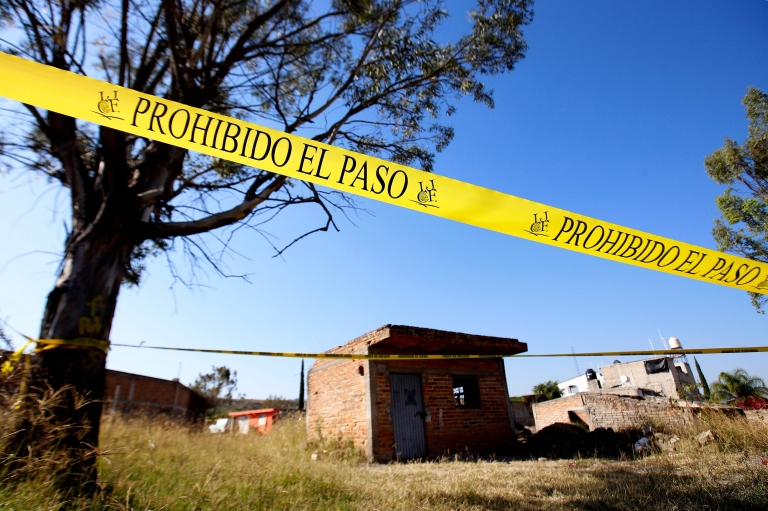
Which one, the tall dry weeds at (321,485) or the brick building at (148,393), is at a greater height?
the brick building at (148,393)

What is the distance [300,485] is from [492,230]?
9.50ft

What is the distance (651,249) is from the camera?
291 cm

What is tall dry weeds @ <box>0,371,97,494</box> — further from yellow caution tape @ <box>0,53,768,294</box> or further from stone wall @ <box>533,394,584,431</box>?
stone wall @ <box>533,394,584,431</box>

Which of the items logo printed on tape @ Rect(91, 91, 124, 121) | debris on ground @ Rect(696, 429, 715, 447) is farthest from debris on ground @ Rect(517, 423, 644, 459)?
logo printed on tape @ Rect(91, 91, 124, 121)

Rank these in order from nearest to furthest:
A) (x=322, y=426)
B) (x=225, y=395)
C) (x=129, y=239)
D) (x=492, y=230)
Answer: (x=492, y=230) < (x=129, y=239) < (x=322, y=426) < (x=225, y=395)

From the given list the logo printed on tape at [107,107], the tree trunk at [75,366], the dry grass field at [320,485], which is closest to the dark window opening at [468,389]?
the dry grass field at [320,485]

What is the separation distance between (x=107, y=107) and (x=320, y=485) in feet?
12.2

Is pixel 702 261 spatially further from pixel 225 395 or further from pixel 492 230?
pixel 225 395

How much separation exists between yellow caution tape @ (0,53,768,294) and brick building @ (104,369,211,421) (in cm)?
1542

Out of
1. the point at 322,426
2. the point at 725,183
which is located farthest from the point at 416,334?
the point at 725,183

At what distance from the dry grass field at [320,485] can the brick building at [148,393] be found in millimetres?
12569

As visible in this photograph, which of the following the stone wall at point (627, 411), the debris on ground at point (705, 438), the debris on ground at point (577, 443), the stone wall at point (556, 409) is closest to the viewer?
the debris on ground at point (705, 438)

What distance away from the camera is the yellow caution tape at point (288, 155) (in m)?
2.42

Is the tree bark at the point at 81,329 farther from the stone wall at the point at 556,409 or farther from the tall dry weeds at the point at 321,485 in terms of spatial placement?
the stone wall at the point at 556,409
